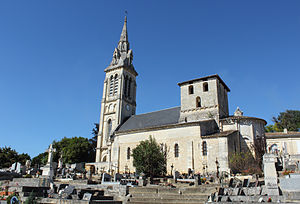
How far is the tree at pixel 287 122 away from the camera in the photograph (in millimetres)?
50559

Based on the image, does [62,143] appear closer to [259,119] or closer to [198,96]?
[198,96]

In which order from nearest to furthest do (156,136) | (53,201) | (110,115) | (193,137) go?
(53,201), (193,137), (156,136), (110,115)

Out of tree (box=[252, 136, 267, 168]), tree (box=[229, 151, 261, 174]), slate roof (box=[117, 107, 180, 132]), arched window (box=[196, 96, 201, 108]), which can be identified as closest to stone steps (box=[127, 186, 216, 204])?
tree (box=[229, 151, 261, 174])

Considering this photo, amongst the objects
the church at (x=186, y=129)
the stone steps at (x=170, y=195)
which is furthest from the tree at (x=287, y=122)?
the stone steps at (x=170, y=195)

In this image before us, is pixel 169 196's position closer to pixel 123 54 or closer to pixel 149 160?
pixel 149 160

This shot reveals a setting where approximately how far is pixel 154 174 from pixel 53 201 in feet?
49.3

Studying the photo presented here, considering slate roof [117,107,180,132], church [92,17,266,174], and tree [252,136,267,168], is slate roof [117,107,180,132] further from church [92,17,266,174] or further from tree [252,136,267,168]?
tree [252,136,267,168]

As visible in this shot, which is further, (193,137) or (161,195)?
(193,137)

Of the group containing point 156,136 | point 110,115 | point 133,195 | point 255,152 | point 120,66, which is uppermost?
point 120,66

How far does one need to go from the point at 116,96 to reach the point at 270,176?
31.7 metres

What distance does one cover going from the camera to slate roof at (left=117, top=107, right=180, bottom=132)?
32062 mm

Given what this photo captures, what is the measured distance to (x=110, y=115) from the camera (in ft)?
133

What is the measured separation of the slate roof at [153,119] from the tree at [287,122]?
90.0 feet

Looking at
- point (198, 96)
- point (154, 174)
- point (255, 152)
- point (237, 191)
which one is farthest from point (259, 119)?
point (237, 191)
